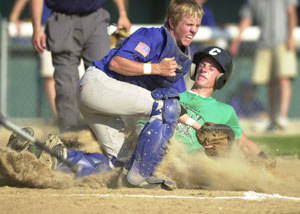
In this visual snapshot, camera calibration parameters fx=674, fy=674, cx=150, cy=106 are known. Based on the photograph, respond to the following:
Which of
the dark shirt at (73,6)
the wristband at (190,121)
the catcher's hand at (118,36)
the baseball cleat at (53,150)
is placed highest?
the dark shirt at (73,6)

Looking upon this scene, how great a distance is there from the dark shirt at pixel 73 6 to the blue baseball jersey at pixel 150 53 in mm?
1487

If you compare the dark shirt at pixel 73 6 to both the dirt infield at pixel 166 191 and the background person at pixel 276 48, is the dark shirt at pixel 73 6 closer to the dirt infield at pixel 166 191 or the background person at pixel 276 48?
the dirt infield at pixel 166 191

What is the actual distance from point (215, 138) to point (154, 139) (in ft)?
2.46

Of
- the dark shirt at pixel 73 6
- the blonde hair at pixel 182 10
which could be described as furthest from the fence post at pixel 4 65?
Answer: the blonde hair at pixel 182 10

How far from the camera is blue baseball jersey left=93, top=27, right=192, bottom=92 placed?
516cm

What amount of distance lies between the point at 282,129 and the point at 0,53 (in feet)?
17.0

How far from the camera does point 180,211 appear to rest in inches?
169

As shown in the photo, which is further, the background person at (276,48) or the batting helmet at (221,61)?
the background person at (276,48)

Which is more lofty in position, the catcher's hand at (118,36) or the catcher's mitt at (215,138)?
the catcher's hand at (118,36)

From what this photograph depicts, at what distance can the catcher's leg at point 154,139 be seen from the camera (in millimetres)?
5008

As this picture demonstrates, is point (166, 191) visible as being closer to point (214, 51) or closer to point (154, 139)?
point (154, 139)

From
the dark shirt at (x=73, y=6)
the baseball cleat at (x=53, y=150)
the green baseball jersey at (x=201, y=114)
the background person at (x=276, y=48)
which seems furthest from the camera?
the background person at (x=276, y=48)

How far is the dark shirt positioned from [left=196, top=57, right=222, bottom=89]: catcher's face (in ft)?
4.50

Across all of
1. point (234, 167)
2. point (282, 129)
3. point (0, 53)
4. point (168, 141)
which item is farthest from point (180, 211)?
point (0, 53)
